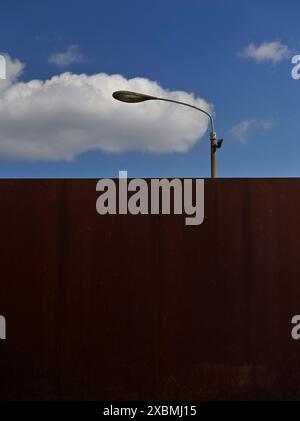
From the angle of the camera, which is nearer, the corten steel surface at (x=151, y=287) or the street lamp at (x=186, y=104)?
the corten steel surface at (x=151, y=287)

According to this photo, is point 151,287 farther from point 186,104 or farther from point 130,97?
point 186,104

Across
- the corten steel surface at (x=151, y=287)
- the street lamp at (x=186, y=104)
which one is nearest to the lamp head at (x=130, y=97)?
the street lamp at (x=186, y=104)

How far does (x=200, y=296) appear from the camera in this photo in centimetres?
363

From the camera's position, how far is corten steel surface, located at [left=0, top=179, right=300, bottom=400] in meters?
3.62

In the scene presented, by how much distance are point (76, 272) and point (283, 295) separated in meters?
1.67

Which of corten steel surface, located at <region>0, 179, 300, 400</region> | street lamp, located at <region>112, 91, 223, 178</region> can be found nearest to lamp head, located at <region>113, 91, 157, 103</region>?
street lamp, located at <region>112, 91, 223, 178</region>

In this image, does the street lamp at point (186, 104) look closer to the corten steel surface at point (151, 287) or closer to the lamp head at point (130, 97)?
the lamp head at point (130, 97)

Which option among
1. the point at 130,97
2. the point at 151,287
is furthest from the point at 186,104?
the point at 151,287

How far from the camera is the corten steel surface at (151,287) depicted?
3.62m

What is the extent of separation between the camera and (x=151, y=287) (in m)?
3.62

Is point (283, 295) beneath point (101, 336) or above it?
above

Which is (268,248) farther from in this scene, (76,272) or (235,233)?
(76,272)

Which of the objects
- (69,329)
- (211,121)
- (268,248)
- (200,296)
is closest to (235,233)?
(268,248)

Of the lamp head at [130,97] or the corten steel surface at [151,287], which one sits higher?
the lamp head at [130,97]
